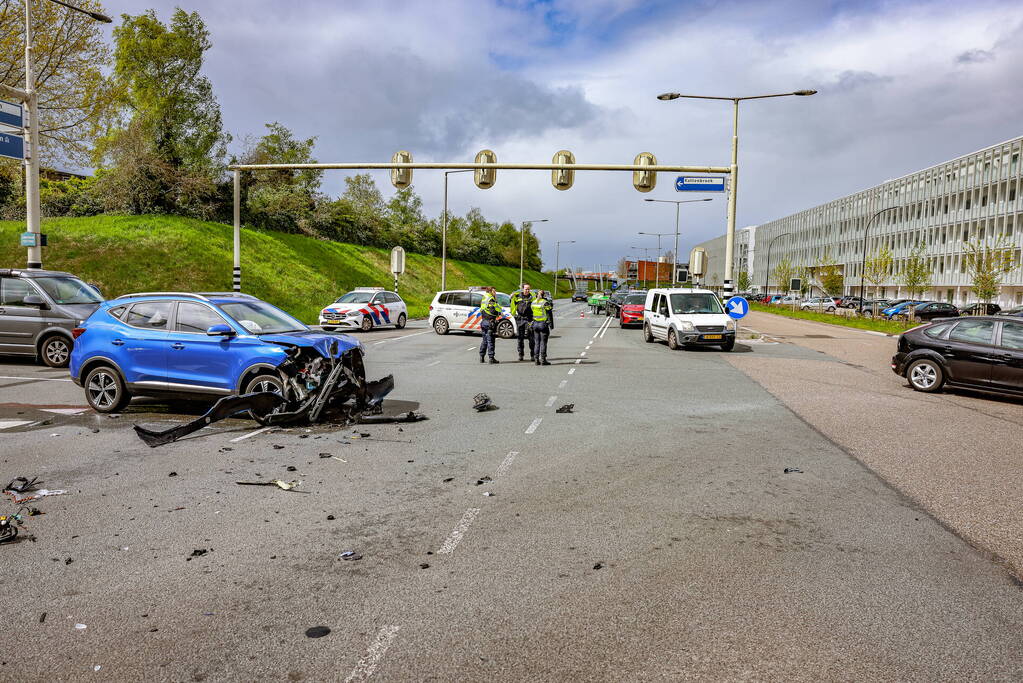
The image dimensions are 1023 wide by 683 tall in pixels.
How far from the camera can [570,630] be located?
354cm

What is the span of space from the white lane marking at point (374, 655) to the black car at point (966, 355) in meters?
11.8

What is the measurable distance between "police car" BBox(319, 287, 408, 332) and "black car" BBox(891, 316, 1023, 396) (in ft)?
62.6

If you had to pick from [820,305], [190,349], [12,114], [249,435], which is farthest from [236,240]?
[820,305]

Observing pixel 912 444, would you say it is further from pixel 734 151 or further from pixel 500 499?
pixel 734 151

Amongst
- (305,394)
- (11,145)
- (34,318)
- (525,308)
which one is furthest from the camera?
→ (11,145)

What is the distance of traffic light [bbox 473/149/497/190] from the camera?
72.6ft

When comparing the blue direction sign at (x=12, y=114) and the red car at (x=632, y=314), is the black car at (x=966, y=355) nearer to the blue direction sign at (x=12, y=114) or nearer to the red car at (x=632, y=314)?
the red car at (x=632, y=314)

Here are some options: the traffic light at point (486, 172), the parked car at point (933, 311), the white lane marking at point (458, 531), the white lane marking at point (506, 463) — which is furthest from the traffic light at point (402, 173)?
the parked car at point (933, 311)

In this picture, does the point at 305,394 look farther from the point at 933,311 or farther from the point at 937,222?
the point at 937,222

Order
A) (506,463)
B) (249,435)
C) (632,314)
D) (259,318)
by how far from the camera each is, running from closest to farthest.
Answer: (506,463)
(249,435)
(259,318)
(632,314)

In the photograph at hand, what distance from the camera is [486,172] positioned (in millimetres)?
22250

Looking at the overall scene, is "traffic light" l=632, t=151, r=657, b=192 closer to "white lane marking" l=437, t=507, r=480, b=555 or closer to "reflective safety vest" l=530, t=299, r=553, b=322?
"reflective safety vest" l=530, t=299, r=553, b=322

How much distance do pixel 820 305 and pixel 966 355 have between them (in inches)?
2117

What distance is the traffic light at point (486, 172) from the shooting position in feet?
72.6
